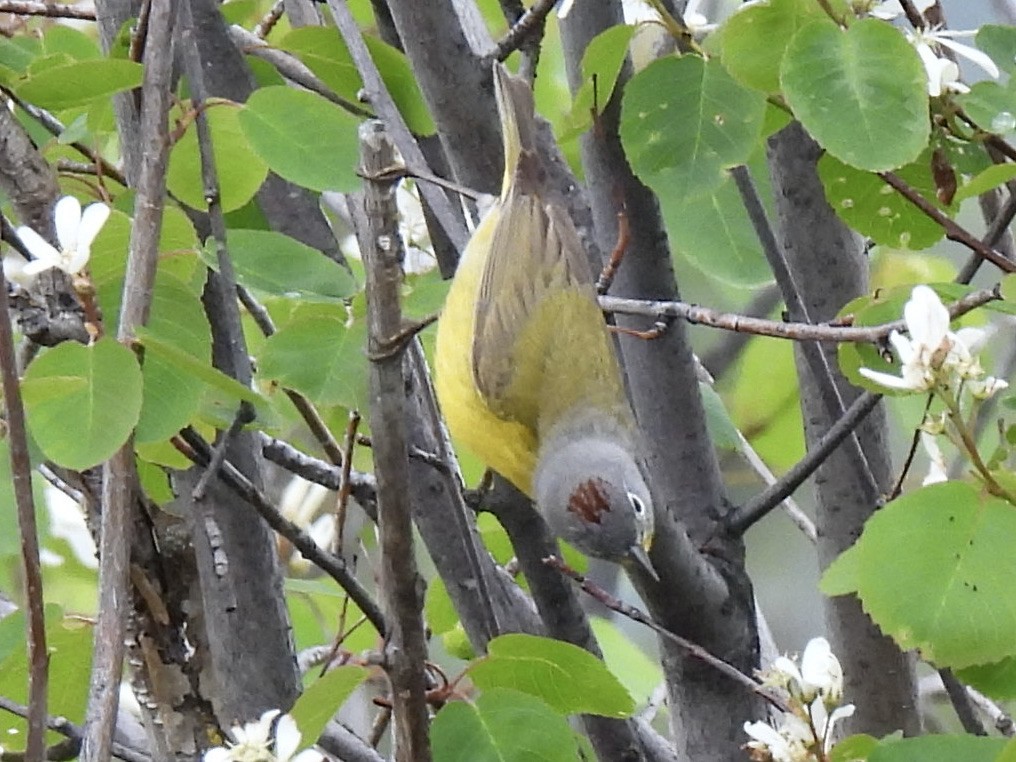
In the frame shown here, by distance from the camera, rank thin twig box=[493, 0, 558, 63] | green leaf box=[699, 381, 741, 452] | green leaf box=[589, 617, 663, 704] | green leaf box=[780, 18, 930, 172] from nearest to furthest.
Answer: green leaf box=[780, 18, 930, 172]
thin twig box=[493, 0, 558, 63]
green leaf box=[699, 381, 741, 452]
green leaf box=[589, 617, 663, 704]

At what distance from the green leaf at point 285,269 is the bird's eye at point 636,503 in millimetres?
822

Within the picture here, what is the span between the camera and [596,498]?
2768 millimetres

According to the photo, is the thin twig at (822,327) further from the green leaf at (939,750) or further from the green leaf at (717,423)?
the green leaf at (717,423)

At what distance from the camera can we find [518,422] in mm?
3127

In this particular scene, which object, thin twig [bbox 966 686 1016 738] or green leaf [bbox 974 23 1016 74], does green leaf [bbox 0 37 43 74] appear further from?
thin twig [bbox 966 686 1016 738]

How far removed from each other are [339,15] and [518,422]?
4.51ft

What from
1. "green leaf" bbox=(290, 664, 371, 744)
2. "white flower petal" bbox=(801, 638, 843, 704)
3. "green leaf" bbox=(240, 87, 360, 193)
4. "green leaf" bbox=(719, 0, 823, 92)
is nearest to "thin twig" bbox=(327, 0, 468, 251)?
"green leaf" bbox=(240, 87, 360, 193)

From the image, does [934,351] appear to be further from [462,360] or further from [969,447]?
[462,360]

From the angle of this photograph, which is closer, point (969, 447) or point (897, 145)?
point (969, 447)

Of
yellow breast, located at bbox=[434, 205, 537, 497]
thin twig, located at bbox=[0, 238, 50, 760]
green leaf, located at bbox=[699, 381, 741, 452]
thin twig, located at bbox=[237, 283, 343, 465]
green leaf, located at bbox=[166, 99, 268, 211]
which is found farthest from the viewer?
yellow breast, located at bbox=[434, 205, 537, 497]

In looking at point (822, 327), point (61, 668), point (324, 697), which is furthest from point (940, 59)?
point (61, 668)

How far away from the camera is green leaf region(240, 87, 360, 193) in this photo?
1.86 metres

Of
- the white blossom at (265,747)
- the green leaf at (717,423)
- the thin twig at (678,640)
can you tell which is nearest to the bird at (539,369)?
the green leaf at (717,423)

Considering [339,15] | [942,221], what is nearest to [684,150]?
[942,221]
